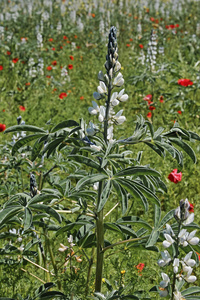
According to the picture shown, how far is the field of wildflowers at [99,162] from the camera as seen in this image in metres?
1.23

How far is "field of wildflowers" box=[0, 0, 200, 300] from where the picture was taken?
1234 millimetres

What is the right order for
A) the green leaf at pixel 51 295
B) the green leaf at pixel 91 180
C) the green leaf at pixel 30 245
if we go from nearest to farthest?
the green leaf at pixel 91 180 → the green leaf at pixel 51 295 → the green leaf at pixel 30 245

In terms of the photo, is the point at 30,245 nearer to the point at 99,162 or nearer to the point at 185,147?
the point at 99,162

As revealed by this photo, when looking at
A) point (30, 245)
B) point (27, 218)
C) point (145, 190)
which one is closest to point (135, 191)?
point (145, 190)

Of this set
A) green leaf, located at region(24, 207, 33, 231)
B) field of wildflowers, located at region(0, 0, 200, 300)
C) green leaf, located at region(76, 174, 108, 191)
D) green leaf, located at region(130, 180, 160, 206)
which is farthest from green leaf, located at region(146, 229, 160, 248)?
green leaf, located at region(24, 207, 33, 231)

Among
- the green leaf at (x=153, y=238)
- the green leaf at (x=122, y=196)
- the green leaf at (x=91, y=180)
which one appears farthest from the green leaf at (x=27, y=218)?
the green leaf at (x=153, y=238)

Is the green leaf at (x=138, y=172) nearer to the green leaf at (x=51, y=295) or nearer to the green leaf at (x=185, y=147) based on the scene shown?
the green leaf at (x=185, y=147)

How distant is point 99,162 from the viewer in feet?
4.67

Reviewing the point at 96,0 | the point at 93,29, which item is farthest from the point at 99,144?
the point at 96,0

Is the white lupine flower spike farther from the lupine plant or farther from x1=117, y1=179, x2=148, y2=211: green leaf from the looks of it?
x1=117, y1=179, x2=148, y2=211: green leaf

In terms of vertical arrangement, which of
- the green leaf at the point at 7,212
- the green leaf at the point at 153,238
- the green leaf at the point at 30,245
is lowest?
the green leaf at the point at 30,245

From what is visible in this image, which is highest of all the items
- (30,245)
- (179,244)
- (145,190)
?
(145,190)

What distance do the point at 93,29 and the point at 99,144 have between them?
825 cm

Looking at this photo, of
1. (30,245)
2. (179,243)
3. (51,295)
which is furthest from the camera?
(30,245)
